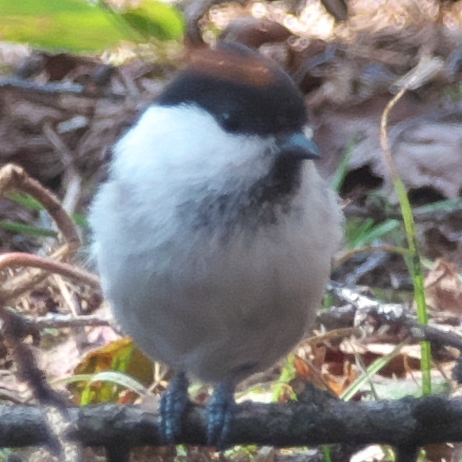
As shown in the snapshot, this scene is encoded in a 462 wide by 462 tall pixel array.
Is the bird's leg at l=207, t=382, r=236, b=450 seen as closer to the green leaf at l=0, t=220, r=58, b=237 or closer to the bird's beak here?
the bird's beak

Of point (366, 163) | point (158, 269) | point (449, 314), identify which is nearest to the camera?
point (158, 269)

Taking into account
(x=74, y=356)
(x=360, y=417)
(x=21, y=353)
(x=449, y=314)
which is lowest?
(x=74, y=356)

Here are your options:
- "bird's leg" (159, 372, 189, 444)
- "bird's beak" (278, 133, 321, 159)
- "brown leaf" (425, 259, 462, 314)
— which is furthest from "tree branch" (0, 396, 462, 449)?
"brown leaf" (425, 259, 462, 314)

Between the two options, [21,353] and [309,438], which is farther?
[309,438]

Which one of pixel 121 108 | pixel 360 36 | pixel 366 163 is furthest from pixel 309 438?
pixel 360 36

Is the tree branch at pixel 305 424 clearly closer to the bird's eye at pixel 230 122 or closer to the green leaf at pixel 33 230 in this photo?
the bird's eye at pixel 230 122

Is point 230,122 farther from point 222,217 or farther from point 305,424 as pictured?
point 305,424

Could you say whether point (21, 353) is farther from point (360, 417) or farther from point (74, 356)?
point (74, 356)
